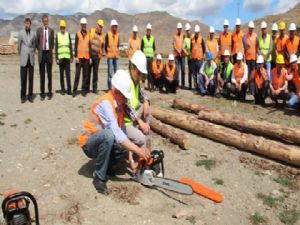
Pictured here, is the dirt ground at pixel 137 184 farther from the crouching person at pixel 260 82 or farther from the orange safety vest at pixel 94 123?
the crouching person at pixel 260 82

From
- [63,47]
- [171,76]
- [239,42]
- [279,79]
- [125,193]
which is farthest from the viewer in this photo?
[171,76]

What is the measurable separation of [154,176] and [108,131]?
95cm

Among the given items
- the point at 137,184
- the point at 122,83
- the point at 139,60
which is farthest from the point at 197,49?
the point at 122,83

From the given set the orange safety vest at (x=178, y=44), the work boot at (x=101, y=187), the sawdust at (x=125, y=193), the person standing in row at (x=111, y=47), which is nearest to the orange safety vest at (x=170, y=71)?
the orange safety vest at (x=178, y=44)

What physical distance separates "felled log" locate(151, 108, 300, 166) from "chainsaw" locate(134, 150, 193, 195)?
207 cm

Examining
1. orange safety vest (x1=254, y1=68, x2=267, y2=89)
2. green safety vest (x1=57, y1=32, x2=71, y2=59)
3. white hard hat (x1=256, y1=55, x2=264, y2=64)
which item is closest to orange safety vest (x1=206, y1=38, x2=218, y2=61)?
white hard hat (x1=256, y1=55, x2=264, y2=64)

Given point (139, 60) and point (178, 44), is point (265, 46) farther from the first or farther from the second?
point (139, 60)

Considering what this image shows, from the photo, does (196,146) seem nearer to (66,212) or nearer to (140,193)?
(140,193)

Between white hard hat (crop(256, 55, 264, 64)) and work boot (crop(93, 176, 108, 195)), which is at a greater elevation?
white hard hat (crop(256, 55, 264, 64))

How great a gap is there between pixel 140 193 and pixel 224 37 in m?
7.87

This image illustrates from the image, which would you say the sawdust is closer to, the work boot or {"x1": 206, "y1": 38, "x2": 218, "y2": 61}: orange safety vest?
the work boot

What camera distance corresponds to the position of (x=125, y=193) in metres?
5.18

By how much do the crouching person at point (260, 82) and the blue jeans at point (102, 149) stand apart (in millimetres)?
5994

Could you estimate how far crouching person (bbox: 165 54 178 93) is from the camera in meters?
12.0
